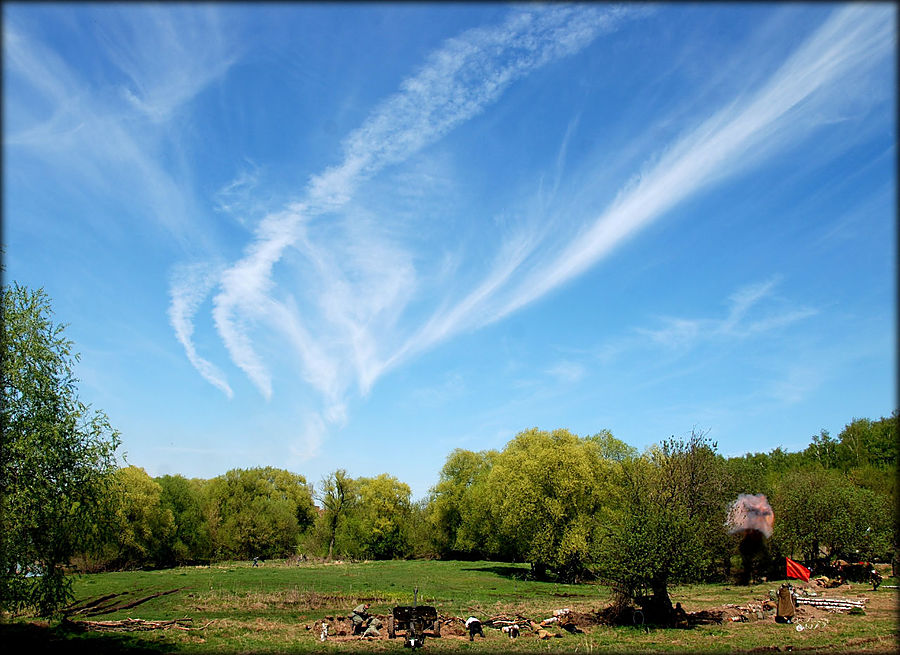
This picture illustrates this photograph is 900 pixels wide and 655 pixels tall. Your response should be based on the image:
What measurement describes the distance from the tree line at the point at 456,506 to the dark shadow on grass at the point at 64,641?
0.92m

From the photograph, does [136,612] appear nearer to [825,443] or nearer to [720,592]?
[720,592]

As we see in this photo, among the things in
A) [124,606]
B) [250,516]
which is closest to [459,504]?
[250,516]

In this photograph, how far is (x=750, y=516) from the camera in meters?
53.9

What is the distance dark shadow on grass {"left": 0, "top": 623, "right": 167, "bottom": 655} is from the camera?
18.1 metres

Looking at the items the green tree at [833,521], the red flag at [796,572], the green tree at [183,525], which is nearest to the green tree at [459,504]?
the green tree at [183,525]

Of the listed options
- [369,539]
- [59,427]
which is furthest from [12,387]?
[369,539]

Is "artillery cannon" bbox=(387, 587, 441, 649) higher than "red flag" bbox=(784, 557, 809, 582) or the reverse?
the reverse

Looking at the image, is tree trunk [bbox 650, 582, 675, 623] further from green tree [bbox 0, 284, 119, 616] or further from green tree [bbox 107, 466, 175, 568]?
green tree [bbox 107, 466, 175, 568]

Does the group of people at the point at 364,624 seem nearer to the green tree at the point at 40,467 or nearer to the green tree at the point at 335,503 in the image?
the green tree at the point at 40,467

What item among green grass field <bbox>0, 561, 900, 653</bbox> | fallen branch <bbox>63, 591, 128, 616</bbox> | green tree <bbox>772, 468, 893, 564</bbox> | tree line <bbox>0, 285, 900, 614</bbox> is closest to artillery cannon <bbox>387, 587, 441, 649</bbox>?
green grass field <bbox>0, 561, 900, 653</bbox>

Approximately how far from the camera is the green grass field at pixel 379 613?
2002 centimetres

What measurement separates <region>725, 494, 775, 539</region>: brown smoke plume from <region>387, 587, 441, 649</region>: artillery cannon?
131 ft

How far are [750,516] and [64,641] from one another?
185 feet

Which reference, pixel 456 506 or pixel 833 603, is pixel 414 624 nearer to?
pixel 833 603
